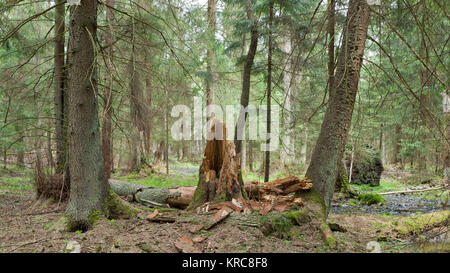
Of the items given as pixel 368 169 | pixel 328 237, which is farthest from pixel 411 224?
pixel 368 169

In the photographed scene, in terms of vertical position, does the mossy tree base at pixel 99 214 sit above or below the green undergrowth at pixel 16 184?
above

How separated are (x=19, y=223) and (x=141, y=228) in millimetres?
2233

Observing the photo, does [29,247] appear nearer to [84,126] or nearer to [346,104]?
[84,126]

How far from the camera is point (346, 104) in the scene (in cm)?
450

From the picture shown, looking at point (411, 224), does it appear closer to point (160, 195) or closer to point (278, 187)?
point (278, 187)

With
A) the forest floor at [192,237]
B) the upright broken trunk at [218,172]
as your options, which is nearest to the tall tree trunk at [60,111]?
the forest floor at [192,237]

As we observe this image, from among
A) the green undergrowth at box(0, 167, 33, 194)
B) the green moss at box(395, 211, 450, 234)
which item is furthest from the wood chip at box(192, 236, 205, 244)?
the green undergrowth at box(0, 167, 33, 194)

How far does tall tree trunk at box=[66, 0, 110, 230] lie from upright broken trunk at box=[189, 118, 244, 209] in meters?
1.90

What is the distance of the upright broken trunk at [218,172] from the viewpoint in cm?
505

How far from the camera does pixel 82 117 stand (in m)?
3.99

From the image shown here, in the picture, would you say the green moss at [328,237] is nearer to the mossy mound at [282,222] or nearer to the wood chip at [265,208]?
the mossy mound at [282,222]

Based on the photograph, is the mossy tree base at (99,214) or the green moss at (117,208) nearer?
the mossy tree base at (99,214)

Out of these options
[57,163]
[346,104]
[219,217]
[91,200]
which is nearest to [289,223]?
[219,217]

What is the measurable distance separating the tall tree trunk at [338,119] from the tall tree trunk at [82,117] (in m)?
3.64
